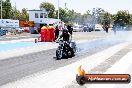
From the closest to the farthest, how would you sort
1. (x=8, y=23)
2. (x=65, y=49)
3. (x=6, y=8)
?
1. (x=65, y=49)
2. (x=8, y=23)
3. (x=6, y=8)

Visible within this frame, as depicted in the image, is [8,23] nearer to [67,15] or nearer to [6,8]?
[6,8]

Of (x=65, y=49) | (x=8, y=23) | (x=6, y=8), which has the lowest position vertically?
(x=8, y=23)

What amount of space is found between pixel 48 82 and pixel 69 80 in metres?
0.70

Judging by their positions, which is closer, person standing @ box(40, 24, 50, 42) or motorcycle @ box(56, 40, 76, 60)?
motorcycle @ box(56, 40, 76, 60)

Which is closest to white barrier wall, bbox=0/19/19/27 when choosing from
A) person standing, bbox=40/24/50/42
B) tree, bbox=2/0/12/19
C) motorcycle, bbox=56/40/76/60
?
person standing, bbox=40/24/50/42

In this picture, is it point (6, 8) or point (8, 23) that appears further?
point (6, 8)

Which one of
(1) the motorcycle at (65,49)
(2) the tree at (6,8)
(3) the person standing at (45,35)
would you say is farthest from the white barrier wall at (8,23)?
(1) the motorcycle at (65,49)

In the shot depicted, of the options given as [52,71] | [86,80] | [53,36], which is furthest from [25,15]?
[86,80]

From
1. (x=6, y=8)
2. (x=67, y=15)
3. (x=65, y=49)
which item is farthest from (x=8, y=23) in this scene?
(x=67, y=15)

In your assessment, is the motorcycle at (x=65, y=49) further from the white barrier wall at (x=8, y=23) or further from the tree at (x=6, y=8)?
the tree at (x=6, y=8)

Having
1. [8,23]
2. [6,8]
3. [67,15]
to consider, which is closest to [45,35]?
[8,23]

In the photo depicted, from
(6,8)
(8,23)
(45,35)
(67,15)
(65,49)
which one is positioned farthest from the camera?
(67,15)

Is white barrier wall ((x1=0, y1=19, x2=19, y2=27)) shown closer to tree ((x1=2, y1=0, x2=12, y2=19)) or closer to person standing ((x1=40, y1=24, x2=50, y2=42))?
person standing ((x1=40, y1=24, x2=50, y2=42))

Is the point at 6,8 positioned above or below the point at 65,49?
above
